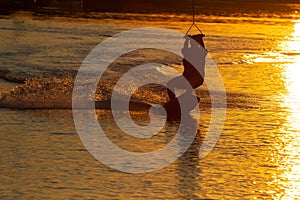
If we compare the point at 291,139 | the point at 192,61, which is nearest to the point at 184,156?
the point at 291,139

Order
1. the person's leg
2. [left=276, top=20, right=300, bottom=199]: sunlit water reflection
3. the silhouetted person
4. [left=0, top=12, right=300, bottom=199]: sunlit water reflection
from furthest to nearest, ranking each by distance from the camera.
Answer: the person's leg < the silhouetted person < [left=276, top=20, right=300, bottom=199]: sunlit water reflection < [left=0, top=12, right=300, bottom=199]: sunlit water reflection

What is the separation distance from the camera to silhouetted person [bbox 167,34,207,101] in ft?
48.5

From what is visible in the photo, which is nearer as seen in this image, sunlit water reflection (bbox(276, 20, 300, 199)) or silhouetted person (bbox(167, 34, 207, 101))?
sunlit water reflection (bbox(276, 20, 300, 199))

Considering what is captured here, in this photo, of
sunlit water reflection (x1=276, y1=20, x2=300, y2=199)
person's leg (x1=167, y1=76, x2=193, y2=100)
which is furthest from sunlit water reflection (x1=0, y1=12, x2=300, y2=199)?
person's leg (x1=167, y1=76, x2=193, y2=100)

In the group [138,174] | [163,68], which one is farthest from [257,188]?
[163,68]

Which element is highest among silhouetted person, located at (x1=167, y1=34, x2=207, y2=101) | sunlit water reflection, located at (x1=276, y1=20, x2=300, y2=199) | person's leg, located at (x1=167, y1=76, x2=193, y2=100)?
silhouetted person, located at (x1=167, y1=34, x2=207, y2=101)

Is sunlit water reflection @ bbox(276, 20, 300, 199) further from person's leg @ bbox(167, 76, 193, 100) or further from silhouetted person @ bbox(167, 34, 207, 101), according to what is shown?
person's leg @ bbox(167, 76, 193, 100)

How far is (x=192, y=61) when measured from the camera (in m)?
14.9

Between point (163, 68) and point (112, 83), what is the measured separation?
412 centimetres

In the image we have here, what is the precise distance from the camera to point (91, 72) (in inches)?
805

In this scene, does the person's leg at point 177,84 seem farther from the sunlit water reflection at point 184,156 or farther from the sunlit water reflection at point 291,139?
the sunlit water reflection at point 291,139

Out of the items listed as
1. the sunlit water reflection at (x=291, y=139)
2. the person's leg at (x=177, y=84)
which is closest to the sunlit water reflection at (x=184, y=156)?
the sunlit water reflection at (x=291, y=139)

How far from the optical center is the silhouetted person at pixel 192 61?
1478 cm

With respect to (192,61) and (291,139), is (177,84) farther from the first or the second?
(291,139)
